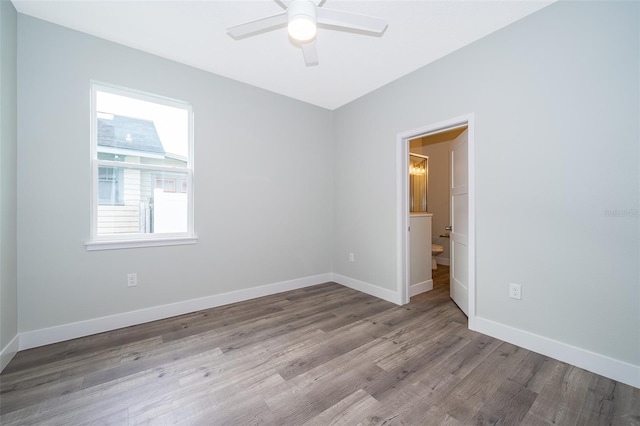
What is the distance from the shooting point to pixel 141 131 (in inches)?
105

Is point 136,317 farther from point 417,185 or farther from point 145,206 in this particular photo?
point 417,185

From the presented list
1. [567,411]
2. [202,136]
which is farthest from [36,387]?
[567,411]

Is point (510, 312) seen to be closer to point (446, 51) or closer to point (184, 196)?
point (446, 51)

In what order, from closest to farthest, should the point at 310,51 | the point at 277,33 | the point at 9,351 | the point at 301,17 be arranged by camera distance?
the point at 301,17 → the point at 9,351 → the point at 310,51 → the point at 277,33

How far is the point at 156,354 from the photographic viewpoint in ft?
6.69

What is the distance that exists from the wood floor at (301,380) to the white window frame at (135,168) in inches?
32.6

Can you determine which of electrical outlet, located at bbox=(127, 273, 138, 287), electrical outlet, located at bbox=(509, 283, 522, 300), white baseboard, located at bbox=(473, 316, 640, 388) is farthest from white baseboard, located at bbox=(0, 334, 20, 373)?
electrical outlet, located at bbox=(509, 283, 522, 300)

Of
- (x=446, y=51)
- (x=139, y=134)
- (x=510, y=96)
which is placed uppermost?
(x=446, y=51)

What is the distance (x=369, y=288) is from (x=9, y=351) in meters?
3.42

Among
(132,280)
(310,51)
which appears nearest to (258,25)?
(310,51)

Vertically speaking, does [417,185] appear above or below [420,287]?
above

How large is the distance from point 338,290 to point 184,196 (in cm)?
235

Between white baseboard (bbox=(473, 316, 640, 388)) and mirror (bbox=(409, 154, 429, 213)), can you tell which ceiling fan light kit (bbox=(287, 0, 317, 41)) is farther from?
mirror (bbox=(409, 154, 429, 213))

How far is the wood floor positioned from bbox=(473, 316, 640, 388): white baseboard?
7 cm
